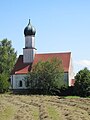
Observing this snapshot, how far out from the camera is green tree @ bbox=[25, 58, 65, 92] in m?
61.8

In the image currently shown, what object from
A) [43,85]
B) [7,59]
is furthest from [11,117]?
[7,59]

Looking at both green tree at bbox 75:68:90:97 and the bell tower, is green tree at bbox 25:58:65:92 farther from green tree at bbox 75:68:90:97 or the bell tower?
the bell tower

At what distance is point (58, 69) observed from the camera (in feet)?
205

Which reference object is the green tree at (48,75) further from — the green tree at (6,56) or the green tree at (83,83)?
the green tree at (6,56)

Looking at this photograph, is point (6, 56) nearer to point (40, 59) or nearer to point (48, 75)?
point (40, 59)

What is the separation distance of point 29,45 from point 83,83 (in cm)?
1910

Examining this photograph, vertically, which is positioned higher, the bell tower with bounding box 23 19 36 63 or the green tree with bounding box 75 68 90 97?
the bell tower with bounding box 23 19 36 63

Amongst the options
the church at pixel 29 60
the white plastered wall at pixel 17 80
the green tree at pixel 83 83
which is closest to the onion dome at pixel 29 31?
the church at pixel 29 60

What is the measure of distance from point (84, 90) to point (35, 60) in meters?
17.0

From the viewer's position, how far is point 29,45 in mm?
73062

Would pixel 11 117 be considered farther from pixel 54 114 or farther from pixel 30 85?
pixel 30 85

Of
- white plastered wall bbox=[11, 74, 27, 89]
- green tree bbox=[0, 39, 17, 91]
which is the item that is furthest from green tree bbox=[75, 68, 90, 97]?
green tree bbox=[0, 39, 17, 91]

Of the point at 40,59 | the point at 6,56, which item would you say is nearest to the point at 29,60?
the point at 40,59

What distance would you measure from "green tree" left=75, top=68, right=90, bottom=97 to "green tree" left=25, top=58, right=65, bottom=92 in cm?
421
